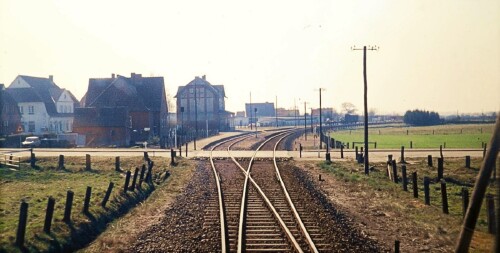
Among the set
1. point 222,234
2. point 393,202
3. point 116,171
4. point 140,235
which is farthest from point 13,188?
point 393,202

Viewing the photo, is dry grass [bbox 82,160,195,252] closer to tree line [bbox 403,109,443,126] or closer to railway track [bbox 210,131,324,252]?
railway track [bbox 210,131,324,252]

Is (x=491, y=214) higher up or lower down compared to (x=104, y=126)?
lower down

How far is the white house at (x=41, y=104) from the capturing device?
222ft

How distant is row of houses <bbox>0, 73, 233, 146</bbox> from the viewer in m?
53.2

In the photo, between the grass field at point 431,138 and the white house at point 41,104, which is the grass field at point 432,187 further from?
the white house at point 41,104

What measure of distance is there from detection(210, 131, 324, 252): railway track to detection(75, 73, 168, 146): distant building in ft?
93.4

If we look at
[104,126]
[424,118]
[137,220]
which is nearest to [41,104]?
[104,126]

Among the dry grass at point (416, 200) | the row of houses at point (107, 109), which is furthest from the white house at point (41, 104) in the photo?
the dry grass at point (416, 200)

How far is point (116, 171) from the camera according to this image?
26828mm

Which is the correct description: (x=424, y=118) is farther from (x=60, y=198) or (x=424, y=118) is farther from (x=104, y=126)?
(x=60, y=198)

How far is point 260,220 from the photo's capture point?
508 inches

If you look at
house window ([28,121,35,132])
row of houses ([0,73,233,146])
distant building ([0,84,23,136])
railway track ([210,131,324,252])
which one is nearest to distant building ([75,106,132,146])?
row of houses ([0,73,233,146])

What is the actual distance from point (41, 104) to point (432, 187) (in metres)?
62.8

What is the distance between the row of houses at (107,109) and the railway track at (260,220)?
3003 cm
